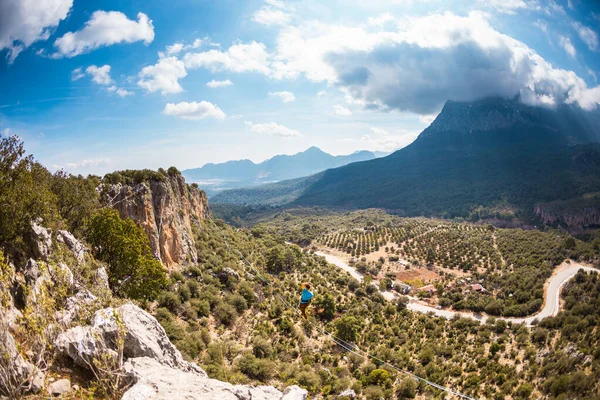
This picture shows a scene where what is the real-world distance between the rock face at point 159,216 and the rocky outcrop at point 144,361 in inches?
692

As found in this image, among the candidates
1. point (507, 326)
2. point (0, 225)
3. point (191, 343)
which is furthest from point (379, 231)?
point (0, 225)

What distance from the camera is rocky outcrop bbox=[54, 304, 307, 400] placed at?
784 centimetres

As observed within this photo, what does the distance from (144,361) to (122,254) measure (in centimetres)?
1253

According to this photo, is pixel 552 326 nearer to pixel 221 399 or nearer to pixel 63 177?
pixel 221 399

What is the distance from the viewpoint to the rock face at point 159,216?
26.0m

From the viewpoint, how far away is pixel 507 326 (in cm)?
3912

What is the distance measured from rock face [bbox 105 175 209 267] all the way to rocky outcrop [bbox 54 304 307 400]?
17.6m

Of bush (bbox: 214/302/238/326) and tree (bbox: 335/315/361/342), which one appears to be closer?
bush (bbox: 214/302/238/326)

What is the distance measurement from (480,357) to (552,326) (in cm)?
1274

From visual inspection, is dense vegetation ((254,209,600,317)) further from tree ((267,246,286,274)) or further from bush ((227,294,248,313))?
bush ((227,294,248,313))

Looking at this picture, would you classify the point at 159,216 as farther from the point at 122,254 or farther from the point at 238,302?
the point at 238,302

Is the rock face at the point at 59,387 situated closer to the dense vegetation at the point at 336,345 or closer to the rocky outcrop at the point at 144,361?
the rocky outcrop at the point at 144,361

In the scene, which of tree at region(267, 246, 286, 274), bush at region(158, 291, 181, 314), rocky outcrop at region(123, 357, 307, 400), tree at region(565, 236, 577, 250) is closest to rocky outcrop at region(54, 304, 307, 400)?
rocky outcrop at region(123, 357, 307, 400)

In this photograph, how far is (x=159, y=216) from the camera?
28109 mm
